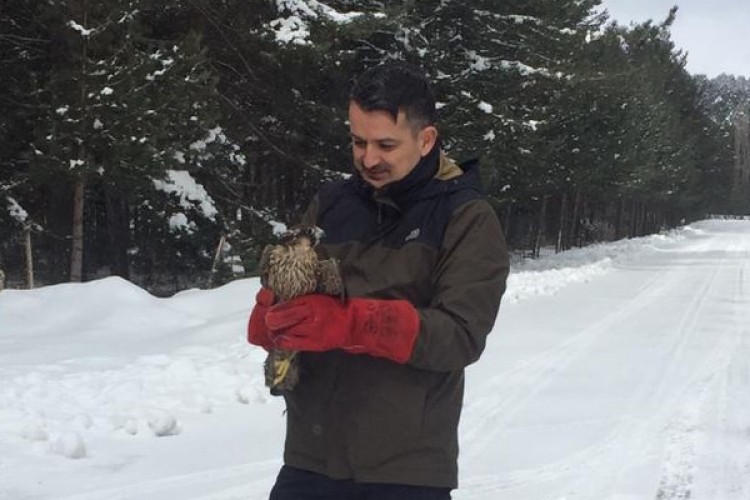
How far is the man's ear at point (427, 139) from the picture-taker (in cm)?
186

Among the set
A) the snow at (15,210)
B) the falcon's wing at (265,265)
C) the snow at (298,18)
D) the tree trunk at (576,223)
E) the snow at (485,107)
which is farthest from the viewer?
the tree trunk at (576,223)

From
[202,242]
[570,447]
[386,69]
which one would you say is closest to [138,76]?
[202,242]

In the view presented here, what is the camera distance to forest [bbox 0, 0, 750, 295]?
11.4 m

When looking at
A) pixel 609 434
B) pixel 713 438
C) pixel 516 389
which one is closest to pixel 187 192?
pixel 516 389

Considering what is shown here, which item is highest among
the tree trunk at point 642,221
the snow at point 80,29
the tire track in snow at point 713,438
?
the snow at point 80,29

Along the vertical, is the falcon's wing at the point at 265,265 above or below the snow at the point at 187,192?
below

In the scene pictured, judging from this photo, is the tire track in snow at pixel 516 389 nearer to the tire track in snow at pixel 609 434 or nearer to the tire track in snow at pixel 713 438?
the tire track in snow at pixel 609 434

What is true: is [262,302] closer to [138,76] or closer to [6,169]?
[138,76]

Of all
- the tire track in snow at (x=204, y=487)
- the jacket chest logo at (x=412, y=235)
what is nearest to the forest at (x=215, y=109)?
the tire track in snow at (x=204, y=487)

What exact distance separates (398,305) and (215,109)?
11723 millimetres

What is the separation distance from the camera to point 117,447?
16.5 feet

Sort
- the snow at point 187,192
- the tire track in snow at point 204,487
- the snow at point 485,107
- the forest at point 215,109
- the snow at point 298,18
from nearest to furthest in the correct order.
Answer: the tire track in snow at point 204,487 < the forest at point 215,109 < the snow at point 298,18 < the snow at point 187,192 < the snow at point 485,107

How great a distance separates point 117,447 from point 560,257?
2658 centimetres

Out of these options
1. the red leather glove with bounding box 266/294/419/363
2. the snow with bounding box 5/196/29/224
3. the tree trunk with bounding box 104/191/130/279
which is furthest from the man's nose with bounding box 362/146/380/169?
the tree trunk with bounding box 104/191/130/279
